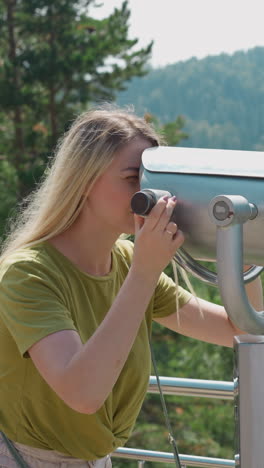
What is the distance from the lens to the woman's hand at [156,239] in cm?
121

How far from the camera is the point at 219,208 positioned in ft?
3.61

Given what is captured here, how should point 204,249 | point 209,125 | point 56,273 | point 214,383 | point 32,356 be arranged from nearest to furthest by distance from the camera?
point 204,249 < point 32,356 < point 56,273 < point 214,383 < point 209,125

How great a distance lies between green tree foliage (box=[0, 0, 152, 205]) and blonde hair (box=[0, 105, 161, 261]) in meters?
8.13

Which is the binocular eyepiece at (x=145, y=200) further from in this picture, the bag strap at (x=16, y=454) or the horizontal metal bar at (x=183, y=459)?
the horizontal metal bar at (x=183, y=459)

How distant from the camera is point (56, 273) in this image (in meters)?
1.54

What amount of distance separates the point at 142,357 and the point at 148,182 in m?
0.53

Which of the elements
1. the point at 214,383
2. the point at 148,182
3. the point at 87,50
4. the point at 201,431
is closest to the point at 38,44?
the point at 87,50

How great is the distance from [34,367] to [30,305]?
0.50 feet

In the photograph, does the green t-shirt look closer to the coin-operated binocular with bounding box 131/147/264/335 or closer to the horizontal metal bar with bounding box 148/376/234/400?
the coin-operated binocular with bounding box 131/147/264/335

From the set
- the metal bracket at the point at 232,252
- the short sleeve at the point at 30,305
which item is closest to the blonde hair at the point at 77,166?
the short sleeve at the point at 30,305

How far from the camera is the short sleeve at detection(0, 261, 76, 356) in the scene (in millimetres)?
1421

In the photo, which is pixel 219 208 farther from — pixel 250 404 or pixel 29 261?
pixel 29 261

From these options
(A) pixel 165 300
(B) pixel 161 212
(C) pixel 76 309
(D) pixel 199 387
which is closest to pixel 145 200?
(B) pixel 161 212

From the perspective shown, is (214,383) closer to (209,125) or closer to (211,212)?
(211,212)
